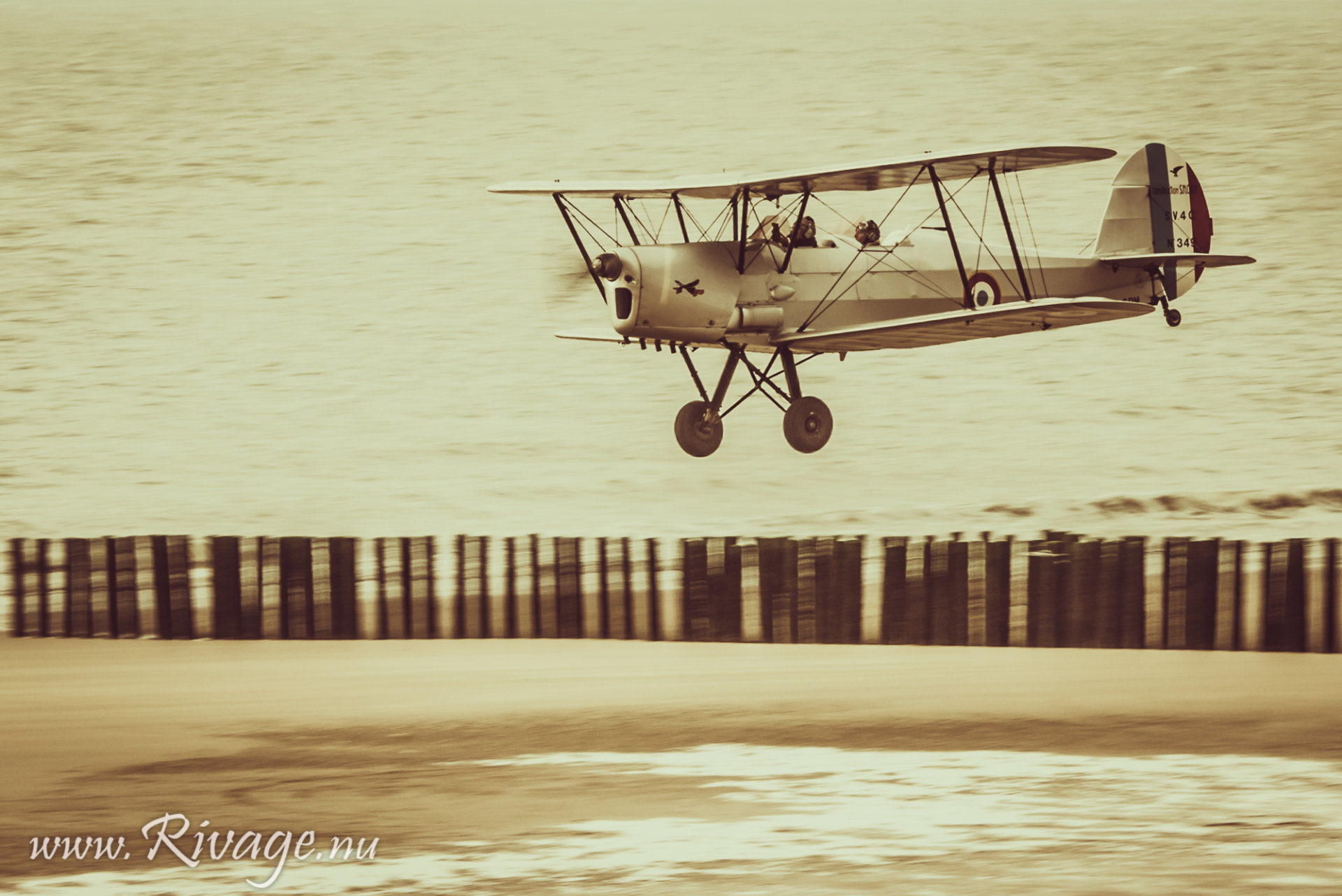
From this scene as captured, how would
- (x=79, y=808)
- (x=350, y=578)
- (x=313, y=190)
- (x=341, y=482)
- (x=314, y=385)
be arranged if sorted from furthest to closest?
(x=313, y=190) < (x=314, y=385) < (x=341, y=482) < (x=350, y=578) < (x=79, y=808)

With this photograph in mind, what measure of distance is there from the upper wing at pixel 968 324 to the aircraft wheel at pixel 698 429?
1592 millimetres

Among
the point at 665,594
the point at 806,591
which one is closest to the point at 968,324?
the point at 806,591

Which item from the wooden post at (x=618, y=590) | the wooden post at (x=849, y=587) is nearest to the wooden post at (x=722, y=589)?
the wooden post at (x=618, y=590)

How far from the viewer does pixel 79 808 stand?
13859 millimetres

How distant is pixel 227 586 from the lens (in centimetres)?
2148

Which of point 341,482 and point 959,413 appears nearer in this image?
point 341,482

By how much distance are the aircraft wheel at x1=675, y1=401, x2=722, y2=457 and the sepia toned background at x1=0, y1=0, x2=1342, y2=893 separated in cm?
252

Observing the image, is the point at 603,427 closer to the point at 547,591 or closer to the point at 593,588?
the point at 547,591

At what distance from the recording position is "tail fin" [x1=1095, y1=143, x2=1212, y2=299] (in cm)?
2684

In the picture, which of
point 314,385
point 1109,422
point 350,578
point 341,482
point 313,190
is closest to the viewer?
point 350,578

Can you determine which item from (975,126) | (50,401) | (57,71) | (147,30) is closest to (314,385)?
(50,401)

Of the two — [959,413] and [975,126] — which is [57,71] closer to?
[975,126]

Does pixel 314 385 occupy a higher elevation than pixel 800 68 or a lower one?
lower

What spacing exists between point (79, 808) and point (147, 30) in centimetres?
4938
